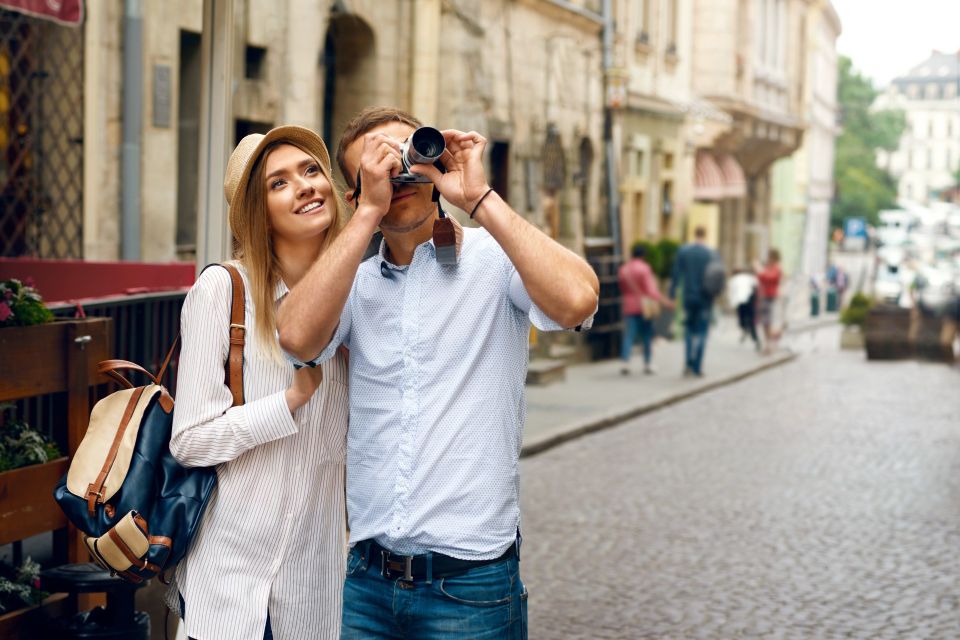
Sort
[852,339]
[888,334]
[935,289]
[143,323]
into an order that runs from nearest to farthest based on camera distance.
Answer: [143,323] → [888,334] → [935,289] → [852,339]

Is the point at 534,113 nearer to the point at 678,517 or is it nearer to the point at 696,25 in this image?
the point at 678,517

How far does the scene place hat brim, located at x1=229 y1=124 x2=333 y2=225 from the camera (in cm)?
323

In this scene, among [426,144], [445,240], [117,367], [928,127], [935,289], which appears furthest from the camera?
[928,127]

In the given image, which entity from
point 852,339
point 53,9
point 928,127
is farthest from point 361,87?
point 928,127

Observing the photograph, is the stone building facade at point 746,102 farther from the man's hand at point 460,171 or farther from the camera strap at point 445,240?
the man's hand at point 460,171

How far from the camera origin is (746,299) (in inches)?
1033

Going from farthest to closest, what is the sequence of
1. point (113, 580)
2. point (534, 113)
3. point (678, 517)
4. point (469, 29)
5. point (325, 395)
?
point (534, 113)
point (469, 29)
point (678, 517)
point (113, 580)
point (325, 395)

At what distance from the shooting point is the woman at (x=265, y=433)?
315cm

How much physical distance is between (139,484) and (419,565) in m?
0.72

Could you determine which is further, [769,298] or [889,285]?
[889,285]

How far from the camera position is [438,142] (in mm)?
2723

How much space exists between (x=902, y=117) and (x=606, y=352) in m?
89.6

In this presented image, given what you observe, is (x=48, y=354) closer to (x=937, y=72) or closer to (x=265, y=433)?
(x=265, y=433)

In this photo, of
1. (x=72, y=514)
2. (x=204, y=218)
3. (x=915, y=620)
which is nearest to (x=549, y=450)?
(x=915, y=620)
